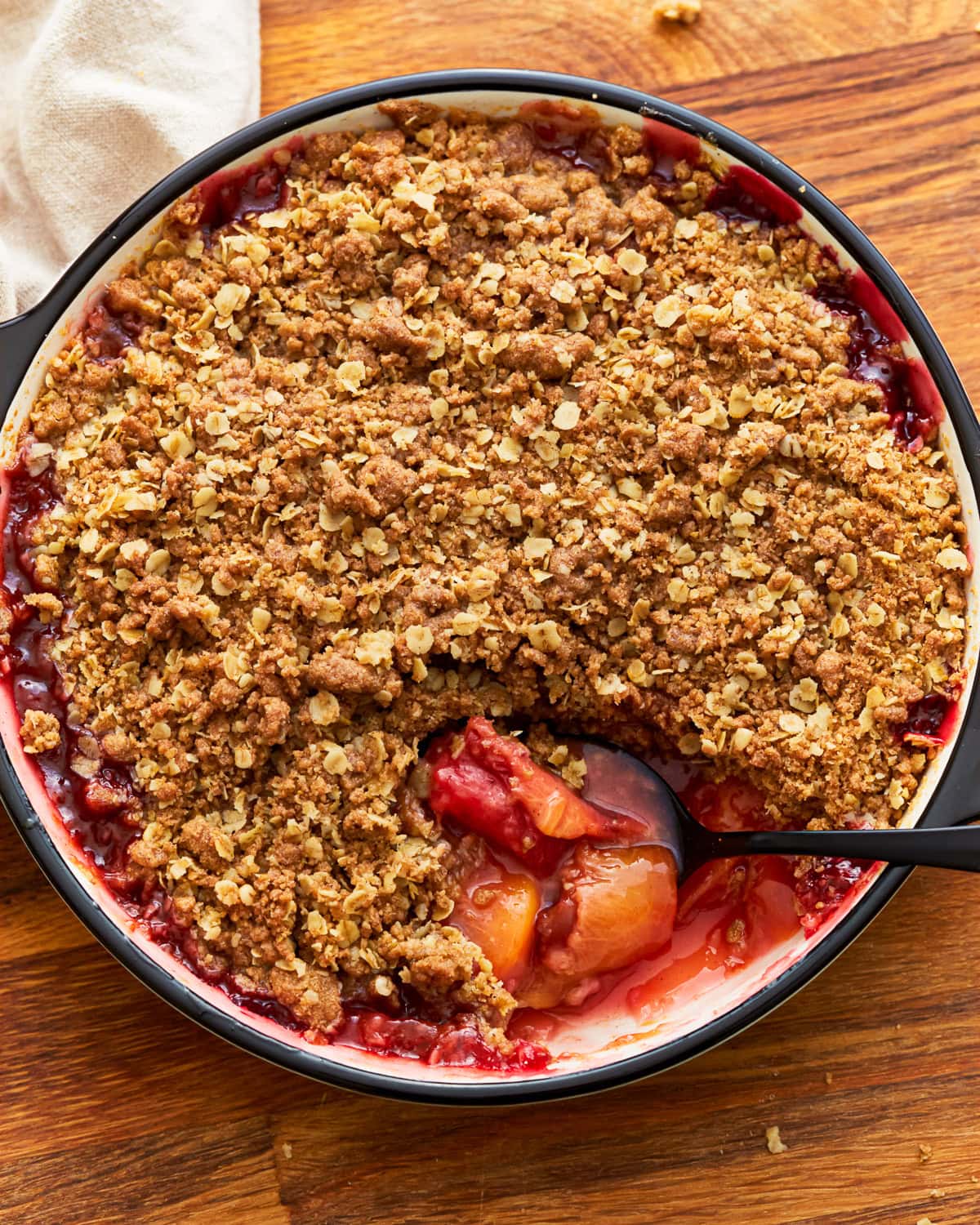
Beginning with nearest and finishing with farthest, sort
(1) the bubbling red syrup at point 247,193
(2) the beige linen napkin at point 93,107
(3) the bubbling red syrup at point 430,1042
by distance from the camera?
1. (3) the bubbling red syrup at point 430,1042
2. (1) the bubbling red syrup at point 247,193
3. (2) the beige linen napkin at point 93,107

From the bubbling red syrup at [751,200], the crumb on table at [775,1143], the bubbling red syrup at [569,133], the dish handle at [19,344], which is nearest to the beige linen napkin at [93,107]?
the dish handle at [19,344]

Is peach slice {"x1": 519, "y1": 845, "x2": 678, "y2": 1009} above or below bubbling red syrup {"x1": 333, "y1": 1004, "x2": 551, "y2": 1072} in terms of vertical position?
above

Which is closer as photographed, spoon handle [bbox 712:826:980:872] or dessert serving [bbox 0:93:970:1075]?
spoon handle [bbox 712:826:980:872]

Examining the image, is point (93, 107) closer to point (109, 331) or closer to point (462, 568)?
point (109, 331)

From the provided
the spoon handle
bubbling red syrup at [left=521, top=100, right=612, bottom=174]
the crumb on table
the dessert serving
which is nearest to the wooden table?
the crumb on table

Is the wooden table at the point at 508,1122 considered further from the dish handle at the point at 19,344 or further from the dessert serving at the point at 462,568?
the dish handle at the point at 19,344

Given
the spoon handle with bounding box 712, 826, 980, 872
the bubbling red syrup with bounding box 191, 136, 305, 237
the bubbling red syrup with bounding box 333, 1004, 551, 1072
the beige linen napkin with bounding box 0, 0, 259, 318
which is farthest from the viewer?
the beige linen napkin with bounding box 0, 0, 259, 318

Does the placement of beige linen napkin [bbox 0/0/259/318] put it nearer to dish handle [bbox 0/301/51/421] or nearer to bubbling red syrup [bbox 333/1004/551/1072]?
dish handle [bbox 0/301/51/421]

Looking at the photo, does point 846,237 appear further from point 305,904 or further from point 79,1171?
point 79,1171
